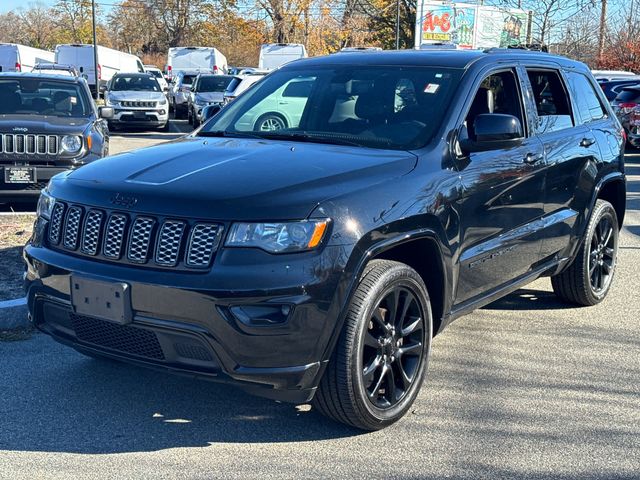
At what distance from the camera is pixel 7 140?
29.0 feet

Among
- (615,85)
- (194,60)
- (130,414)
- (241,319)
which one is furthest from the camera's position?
(194,60)

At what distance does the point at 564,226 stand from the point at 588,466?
7.37 ft

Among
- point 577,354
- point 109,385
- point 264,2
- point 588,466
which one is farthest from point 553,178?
point 264,2

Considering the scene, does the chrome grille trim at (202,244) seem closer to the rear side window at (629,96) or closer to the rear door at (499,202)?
the rear door at (499,202)

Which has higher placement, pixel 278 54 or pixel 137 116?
pixel 278 54

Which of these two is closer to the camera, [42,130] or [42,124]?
[42,130]

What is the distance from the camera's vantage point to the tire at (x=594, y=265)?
608 cm

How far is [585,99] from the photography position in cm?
616

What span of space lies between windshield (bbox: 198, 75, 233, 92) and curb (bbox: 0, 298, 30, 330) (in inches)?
746

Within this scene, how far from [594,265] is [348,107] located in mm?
2689

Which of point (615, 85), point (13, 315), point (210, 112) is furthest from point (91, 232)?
point (615, 85)

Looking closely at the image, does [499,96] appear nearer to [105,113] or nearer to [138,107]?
[105,113]

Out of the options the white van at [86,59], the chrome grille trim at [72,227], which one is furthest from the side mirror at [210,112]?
the white van at [86,59]

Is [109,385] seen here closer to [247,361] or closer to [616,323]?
[247,361]
